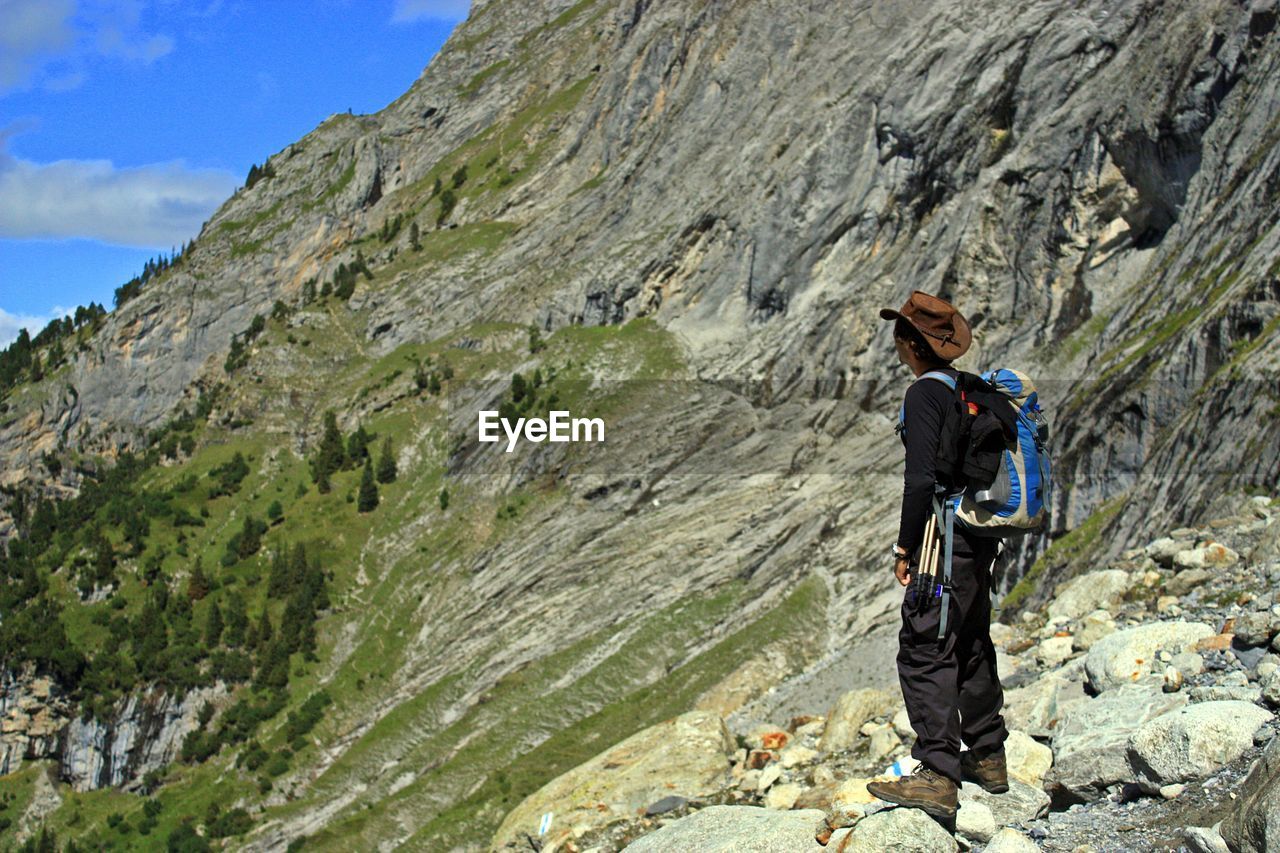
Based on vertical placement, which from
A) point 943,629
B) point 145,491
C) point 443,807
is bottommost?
point 443,807

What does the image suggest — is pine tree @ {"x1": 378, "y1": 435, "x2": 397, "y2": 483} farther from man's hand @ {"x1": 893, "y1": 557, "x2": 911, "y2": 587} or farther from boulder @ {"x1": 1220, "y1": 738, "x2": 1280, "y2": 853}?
boulder @ {"x1": 1220, "y1": 738, "x2": 1280, "y2": 853}

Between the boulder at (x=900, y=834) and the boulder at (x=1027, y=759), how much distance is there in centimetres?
220

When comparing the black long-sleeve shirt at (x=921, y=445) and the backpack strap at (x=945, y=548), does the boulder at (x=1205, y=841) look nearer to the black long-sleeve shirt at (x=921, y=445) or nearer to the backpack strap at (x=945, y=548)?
the backpack strap at (x=945, y=548)

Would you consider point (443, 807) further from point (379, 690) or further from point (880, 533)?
point (880, 533)

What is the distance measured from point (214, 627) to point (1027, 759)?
76.6m

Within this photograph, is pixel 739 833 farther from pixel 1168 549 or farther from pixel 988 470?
pixel 1168 549

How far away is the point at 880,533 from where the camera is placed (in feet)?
176

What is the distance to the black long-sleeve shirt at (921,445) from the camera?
8.98m

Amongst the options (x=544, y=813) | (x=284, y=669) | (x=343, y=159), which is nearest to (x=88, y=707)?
(x=284, y=669)

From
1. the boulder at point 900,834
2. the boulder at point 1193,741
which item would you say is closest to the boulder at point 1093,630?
the boulder at point 1193,741

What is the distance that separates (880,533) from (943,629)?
45.9 metres

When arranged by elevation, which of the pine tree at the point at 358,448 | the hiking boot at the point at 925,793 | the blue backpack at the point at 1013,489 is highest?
the pine tree at the point at 358,448

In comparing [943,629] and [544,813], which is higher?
[943,629]

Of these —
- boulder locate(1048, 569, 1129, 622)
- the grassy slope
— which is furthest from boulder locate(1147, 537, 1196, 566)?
the grassy slope
